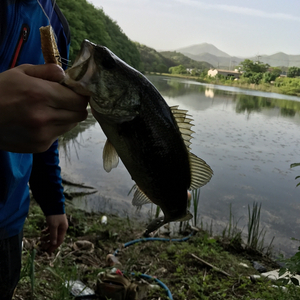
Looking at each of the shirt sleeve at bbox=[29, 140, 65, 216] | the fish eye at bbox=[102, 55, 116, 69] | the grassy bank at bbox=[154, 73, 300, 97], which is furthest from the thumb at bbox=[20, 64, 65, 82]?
the grassy bank at bbox=[154, 73, 300, 97]

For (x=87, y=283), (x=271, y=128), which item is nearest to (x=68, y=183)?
(x=87, y=283)

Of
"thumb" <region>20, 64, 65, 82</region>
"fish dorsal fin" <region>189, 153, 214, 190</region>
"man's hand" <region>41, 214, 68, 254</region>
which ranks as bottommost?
"man's hand" <region>41, 214, 68, 254</region>

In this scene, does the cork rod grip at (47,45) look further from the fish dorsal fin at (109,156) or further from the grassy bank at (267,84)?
the grassy bank at (267,84)

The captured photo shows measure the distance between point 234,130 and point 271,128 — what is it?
2425 millimetres

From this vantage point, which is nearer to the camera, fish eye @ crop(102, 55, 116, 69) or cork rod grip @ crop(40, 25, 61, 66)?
cork rod grip @ crop(40, 25, 61, 66)

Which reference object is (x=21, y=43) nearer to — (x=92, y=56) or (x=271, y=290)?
(x=92, y=56)

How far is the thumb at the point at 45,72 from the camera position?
0.94 m

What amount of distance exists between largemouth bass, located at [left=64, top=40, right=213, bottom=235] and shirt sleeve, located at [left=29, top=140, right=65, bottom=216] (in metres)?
0.75

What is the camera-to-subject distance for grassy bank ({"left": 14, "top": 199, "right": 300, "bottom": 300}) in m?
3.08

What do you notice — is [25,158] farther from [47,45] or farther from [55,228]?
[47,45]

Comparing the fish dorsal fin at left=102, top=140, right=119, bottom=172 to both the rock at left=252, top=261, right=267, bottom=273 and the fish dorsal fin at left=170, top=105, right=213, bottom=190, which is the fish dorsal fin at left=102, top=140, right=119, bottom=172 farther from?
the rock at left=252, top=261, right=267, bottom=273

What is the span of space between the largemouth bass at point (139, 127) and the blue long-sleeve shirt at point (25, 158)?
1.68 ft

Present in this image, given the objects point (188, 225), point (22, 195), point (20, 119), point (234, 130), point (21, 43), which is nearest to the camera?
point (20, 119)

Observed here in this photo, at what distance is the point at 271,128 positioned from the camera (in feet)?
45.7
